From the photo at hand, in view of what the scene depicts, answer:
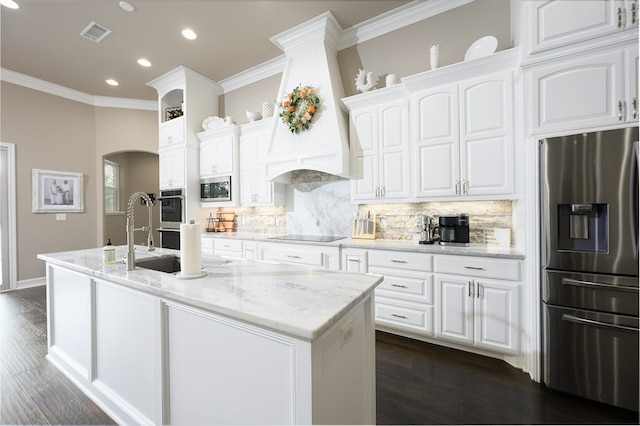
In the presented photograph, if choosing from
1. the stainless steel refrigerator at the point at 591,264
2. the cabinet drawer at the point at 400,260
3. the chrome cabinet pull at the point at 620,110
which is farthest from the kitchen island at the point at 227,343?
the chrome cabinet pull at the point at 620,110

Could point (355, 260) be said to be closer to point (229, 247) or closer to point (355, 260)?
point (355, 260)

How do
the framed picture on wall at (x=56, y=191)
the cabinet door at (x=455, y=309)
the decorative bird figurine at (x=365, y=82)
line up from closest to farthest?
the cabinet door at (x=455, y=309), the decorative bird figurine at (x=365, y=82), the framed picture on wall at (x=56, y=191)

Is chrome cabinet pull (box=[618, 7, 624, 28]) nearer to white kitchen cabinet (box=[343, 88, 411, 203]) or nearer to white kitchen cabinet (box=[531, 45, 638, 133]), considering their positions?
white kitchen cabinet (box=[531, 45, 638, 133])

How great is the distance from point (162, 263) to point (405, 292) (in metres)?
2.07

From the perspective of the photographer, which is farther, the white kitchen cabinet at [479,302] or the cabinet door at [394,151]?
the cabinet door at [394,151]

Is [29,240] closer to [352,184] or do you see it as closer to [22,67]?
[22,67]

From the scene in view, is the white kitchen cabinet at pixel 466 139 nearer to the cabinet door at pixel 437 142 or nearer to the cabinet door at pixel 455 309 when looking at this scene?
the cabinet door at pixel 437 142

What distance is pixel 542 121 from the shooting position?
1944mm

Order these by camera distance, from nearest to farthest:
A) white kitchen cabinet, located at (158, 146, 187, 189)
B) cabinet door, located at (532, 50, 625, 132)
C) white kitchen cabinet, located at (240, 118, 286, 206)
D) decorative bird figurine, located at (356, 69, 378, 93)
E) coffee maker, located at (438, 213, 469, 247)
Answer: cabinet door, located at (532, 50, 625, 132)
coffee maker, located at (438, 213, 469, 247)
decorative bird figurine, located at (356, 69, 378, 93)
white kitchen cabinet, located at (240, 118, 286, 206)
white kitchen cabinet, located at (158, 146, 187, 189)

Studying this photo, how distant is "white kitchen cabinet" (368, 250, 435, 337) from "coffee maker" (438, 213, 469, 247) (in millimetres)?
413

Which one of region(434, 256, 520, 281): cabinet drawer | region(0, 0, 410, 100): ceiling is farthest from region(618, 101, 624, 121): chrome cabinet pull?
→ region(0, 0, 410, 100): ceiling

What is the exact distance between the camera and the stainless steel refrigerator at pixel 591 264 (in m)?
1.67

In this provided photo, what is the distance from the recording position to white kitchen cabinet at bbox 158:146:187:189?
14.3 feet

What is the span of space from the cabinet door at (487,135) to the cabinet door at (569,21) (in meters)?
0.39
